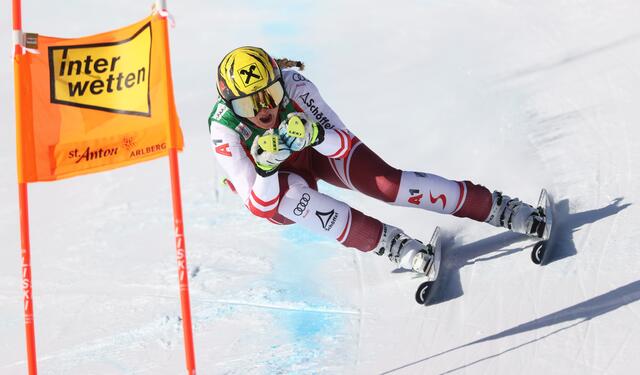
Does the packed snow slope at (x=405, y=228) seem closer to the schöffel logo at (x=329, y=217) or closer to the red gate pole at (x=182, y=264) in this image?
the schöffel logo at (x=329, y=217)

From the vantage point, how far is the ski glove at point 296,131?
20.7ft

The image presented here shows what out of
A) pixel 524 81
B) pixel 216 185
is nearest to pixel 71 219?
pixel 216 185

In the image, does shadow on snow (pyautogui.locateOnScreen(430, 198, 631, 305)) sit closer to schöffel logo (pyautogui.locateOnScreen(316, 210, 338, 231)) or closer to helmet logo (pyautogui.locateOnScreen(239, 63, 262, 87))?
schöffel logo (pyautogui.locateOnScreen(316, 210, 338, 231))

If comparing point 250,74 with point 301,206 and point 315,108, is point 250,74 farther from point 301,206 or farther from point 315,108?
point 301,206

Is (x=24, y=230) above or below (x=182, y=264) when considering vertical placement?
above

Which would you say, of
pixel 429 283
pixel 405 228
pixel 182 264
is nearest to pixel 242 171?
pixel 182 264

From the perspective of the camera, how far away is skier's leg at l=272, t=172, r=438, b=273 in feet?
22.7

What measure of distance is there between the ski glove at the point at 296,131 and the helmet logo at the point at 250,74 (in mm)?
443

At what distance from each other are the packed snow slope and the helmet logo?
1.83m

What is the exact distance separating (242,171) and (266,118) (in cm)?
40

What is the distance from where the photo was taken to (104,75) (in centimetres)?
608

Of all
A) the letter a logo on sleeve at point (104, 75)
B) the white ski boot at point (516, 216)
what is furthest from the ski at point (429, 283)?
the letter a logo on sleeve at point (104, 75)

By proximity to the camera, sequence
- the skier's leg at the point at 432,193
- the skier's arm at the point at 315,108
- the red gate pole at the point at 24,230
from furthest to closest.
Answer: the skier's leg at the point at 432,193 → the skier's arm at the point at 315,108 → the red gate pole at the point at 24,230

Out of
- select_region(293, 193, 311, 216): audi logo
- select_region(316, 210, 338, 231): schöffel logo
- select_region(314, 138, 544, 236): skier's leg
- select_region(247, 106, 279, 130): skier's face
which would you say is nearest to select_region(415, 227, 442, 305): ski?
select_region(314, 138, 544, 236): skier's leg
